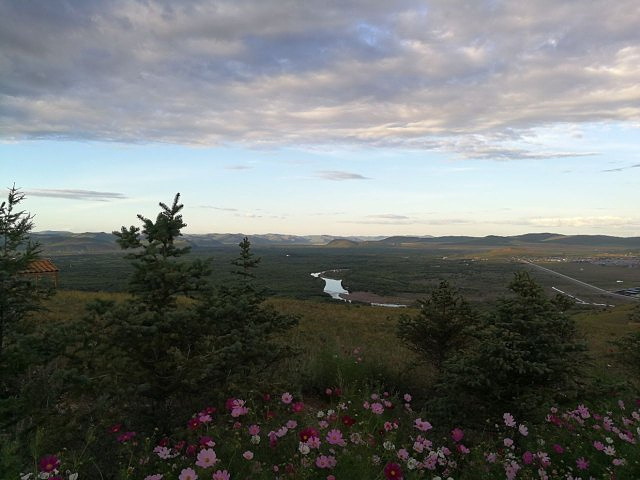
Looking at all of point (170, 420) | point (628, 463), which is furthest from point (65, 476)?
point (628, 463)

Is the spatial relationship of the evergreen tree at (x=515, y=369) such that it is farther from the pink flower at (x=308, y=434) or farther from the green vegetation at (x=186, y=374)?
the pink flower at (x=308, y=434)

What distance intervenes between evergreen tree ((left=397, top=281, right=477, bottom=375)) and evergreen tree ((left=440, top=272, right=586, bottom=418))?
3237 millimetres

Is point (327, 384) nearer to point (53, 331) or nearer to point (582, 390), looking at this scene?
point (582, 390)

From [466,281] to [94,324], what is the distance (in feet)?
362

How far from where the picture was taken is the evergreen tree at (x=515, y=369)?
4.84m

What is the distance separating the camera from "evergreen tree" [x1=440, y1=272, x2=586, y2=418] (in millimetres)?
4840

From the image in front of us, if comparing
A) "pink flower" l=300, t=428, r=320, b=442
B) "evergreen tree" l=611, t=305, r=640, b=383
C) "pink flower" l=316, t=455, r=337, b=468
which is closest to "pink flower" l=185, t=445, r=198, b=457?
"pink flower" l=300, t=428, r=320, b=442

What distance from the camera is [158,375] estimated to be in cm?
431

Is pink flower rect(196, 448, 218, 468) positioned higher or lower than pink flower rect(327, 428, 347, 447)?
higher

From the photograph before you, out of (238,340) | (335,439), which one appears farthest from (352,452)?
(238,340)

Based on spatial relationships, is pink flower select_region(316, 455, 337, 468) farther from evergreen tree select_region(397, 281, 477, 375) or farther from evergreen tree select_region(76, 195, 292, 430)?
evergreen tree select_region(397, 281, 477, 375)

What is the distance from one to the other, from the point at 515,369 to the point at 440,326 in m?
3.85

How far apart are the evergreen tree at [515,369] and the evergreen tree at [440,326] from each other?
3237 millimetres

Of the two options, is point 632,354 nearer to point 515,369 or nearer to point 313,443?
point 515,369
